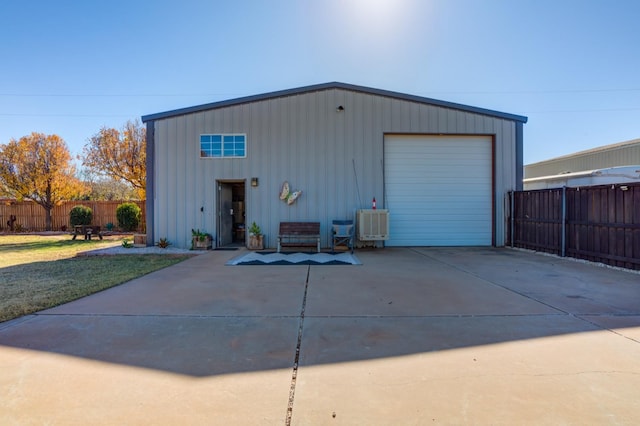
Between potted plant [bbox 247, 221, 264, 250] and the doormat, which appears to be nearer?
the doormat

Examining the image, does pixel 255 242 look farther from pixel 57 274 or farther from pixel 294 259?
pixel 57 274

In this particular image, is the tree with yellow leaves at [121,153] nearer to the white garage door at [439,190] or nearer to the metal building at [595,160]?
the white garage door at [439,190]

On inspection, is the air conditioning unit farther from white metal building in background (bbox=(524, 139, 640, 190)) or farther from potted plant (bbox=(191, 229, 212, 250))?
white metal building in background (bbox=(524, 139, 640, 190))

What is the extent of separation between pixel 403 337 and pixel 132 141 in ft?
63.2

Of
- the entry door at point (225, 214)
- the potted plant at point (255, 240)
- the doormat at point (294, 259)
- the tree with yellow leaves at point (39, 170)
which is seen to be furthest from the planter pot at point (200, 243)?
the tree with yellow leaves at point (39, 170)

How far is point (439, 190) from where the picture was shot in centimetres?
1116

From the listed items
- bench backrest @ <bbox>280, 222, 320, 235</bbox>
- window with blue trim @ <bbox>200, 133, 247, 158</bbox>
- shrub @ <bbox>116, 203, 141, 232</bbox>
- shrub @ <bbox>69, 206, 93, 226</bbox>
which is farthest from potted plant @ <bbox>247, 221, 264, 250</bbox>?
shrub @ <bbox>69, 206, 93, 226</bbox>

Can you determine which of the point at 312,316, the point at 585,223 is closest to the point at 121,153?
the point at 312,316

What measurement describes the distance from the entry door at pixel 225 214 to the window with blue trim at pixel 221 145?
1008 millimetres

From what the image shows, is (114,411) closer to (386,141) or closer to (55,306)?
(55,306)

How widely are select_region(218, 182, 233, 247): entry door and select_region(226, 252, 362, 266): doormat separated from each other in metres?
2.15

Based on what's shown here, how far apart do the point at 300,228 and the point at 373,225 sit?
7.39 feet

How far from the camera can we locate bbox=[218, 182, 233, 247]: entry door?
11.0 meters

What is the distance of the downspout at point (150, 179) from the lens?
1078 centimetres
